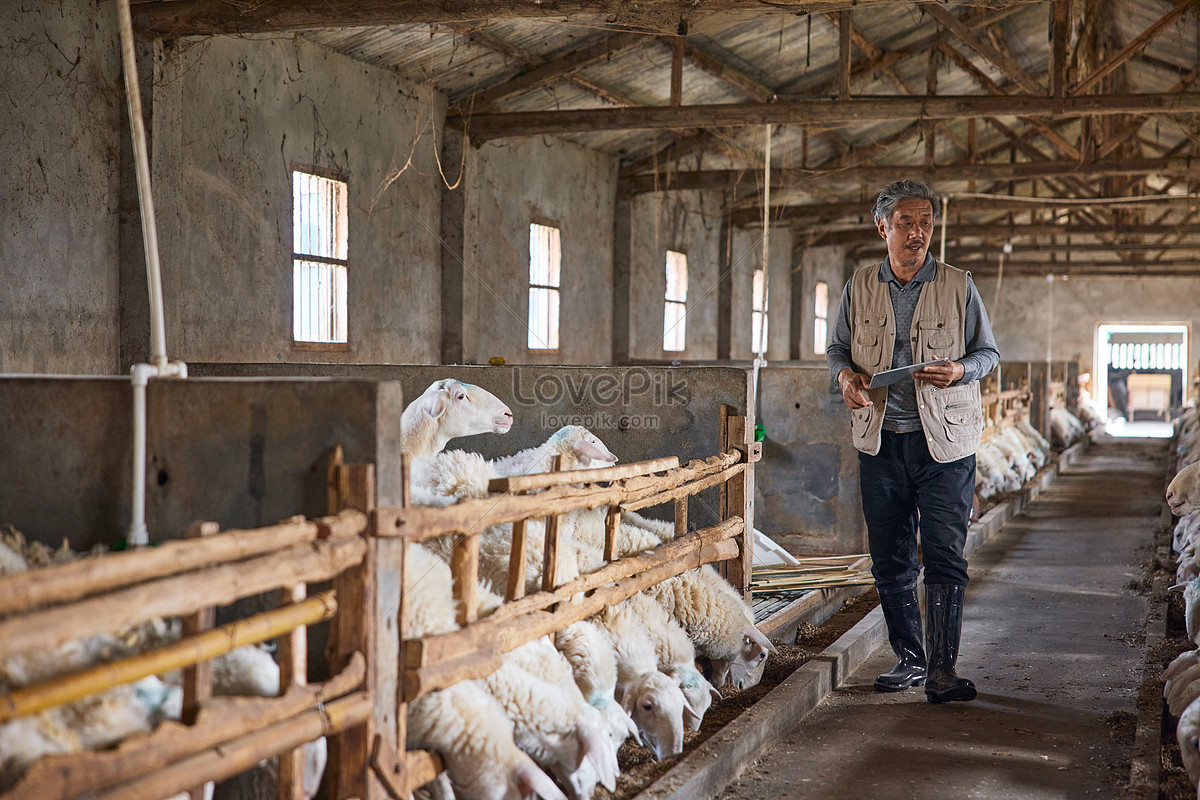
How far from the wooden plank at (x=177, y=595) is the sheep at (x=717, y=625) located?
1893 millimetres

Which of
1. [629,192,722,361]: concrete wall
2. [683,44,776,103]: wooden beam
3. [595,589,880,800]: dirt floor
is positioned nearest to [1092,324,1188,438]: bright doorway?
[629,192,722,361]: concrete wall

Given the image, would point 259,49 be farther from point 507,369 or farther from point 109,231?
point 507,369

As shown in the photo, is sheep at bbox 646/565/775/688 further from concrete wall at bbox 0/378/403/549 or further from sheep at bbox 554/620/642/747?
concrete wall at bbox 0/378/403/549

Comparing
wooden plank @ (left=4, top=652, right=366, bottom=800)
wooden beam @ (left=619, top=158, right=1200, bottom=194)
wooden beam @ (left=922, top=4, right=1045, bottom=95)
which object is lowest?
wooden plank @ (left=4, top=652, right=366, bottom=800)

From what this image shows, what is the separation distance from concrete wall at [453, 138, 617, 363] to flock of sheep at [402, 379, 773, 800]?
5.66 metres

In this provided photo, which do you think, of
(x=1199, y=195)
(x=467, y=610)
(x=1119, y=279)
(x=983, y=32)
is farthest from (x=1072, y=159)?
(x=1119, y=279)

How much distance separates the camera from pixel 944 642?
3.89 metres

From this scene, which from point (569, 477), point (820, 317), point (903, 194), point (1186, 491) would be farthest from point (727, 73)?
point (820, 317)

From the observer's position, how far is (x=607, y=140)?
1255 cm

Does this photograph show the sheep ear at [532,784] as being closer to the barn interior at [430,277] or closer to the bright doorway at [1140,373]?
the barn interior at [430,277]

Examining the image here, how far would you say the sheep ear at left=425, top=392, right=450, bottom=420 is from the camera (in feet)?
13.6

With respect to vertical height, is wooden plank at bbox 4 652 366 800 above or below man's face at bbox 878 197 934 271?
below

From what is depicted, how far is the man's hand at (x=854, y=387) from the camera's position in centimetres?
380

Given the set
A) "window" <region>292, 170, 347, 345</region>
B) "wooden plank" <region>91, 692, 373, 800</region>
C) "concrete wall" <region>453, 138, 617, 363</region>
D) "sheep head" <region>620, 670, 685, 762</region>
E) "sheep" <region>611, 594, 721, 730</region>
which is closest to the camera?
"wooden plank" <region>91, 692, 373, 800</region>
